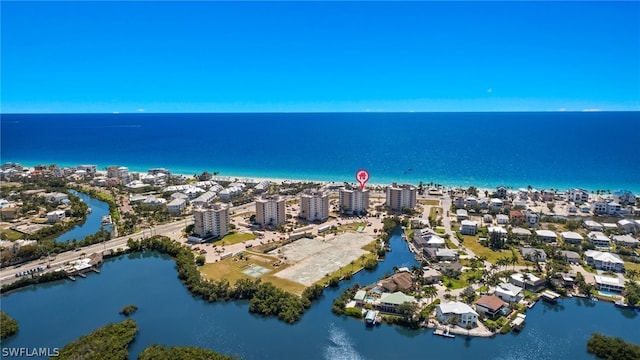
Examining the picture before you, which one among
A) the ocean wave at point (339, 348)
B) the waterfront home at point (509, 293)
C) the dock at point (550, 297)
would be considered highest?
the waterfront home at point (509, 293)

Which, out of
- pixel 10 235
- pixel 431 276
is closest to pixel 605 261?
pixel 431 276

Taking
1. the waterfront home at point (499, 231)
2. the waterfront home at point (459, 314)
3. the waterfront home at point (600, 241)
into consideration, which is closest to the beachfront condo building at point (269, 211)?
the waterfront home at point (499, 231)

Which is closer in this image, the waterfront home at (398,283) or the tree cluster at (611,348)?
the tree cluster at (611,348)

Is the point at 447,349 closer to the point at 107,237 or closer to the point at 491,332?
the point at 491,332

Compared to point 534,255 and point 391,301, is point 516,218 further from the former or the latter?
point 391,301

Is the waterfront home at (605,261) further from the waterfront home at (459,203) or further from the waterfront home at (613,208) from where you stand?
the waterfront home at (459,203)

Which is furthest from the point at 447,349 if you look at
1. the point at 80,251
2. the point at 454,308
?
the point at 80,251
